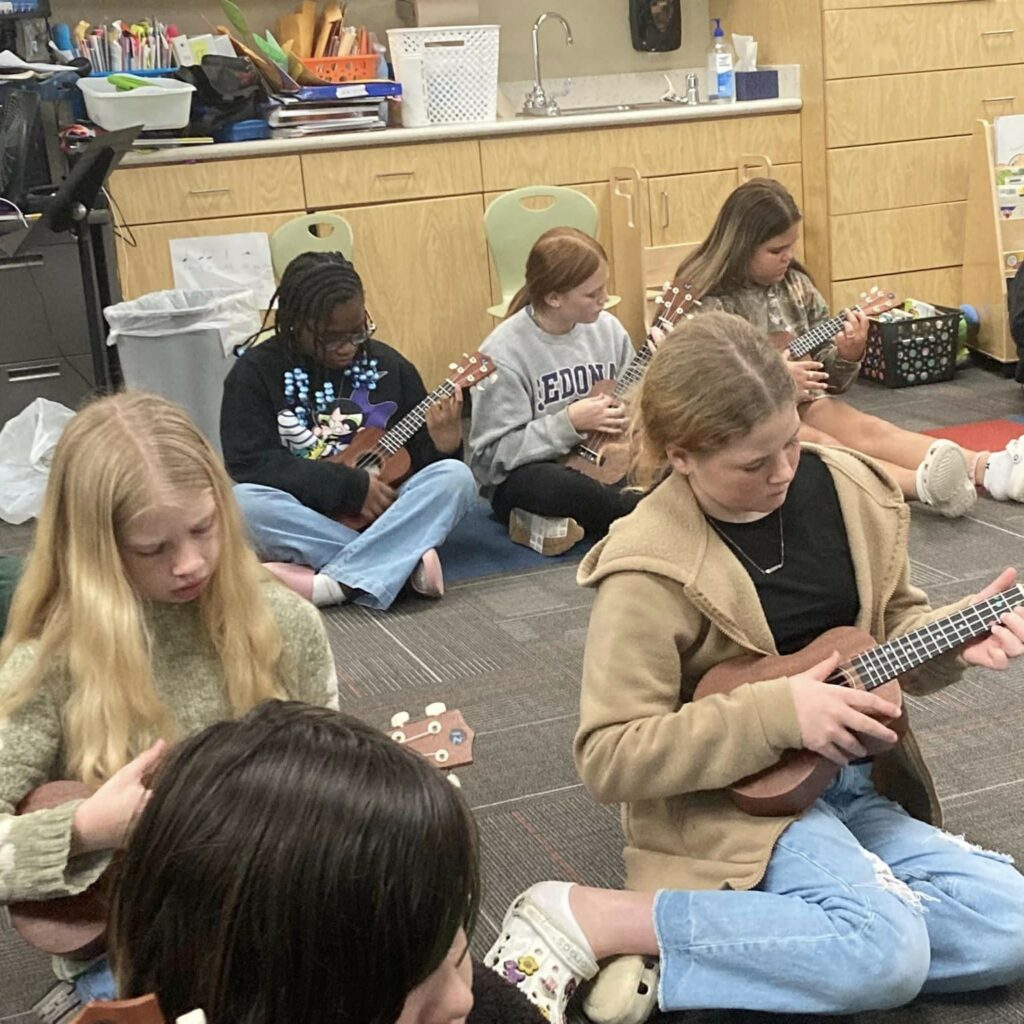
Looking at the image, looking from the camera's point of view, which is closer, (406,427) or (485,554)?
(406,427)

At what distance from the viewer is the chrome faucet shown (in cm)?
492

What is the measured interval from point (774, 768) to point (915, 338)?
10.8 ft

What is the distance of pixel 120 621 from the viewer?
1.43 meters

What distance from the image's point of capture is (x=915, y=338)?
455 cm

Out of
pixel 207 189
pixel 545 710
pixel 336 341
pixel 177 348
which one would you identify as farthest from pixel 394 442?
pixel 207 189

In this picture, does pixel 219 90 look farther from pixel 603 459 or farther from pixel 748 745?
pixel 748 745

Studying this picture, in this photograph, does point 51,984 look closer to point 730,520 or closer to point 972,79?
point 730,520

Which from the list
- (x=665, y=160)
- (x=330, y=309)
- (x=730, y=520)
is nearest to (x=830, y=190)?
(x=665, y=160)

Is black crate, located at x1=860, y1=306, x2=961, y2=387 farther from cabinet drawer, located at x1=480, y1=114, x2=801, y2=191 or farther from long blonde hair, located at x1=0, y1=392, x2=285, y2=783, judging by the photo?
long blonde hair, located at x1=0, y1=392, x2=285, y2=783

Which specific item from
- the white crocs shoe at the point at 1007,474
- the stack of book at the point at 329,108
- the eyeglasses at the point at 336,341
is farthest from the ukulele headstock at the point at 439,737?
the stack of book at the point at 329,108

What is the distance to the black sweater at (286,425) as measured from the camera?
9.93ft

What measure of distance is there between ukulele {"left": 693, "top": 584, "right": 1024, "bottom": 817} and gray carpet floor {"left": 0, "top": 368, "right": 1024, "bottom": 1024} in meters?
0.26

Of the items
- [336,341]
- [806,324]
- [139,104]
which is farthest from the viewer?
[139,104]

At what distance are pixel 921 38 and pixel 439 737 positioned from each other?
422 centimetres
